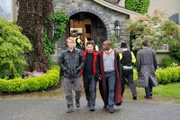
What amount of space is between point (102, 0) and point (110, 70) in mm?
8018

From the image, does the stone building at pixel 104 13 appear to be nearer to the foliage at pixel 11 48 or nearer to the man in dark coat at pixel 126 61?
the foliage at pixel 11 48

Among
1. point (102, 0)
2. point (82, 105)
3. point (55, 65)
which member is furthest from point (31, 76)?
point (102, 0)

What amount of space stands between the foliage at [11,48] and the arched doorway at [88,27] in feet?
17.6

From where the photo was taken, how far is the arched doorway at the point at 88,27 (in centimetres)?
1645

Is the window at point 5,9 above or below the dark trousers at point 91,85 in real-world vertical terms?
above

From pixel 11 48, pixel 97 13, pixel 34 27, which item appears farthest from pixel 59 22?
pixel 11 48

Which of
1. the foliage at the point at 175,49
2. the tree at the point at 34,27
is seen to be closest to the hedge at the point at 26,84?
the tree at the point at 34,27

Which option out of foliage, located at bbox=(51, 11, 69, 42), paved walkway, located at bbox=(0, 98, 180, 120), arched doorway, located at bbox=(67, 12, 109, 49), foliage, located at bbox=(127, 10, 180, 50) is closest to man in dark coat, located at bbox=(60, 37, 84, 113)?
paved walkway, located at bbox=(0, 98, 180, 120)

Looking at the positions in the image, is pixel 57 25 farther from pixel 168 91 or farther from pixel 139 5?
pixel 168 91

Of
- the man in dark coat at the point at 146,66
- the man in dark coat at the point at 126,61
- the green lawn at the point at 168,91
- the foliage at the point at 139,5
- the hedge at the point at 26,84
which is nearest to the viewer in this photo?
the man in dark coat at the point at 126,61

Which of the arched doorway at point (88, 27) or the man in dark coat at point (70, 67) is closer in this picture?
the man in dark coat at point (70, 67)

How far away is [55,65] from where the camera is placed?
45.9ft

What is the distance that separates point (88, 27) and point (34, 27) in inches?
207

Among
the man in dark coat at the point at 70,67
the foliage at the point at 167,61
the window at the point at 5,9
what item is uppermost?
the window at the point at 5,9
